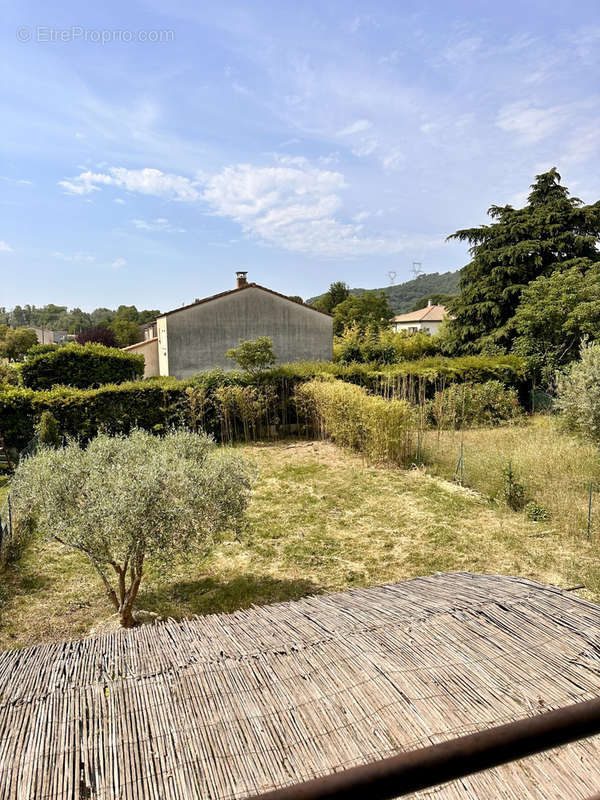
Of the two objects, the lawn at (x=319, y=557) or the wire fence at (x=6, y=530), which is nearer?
the lawn at (x=319, y=557)

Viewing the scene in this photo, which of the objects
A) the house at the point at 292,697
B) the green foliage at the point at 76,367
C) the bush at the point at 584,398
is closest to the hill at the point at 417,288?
the green foliage at the point at 76,367

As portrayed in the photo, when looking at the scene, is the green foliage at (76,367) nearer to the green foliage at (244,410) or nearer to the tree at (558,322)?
the green foliage at (244,410)

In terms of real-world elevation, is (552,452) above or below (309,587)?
above

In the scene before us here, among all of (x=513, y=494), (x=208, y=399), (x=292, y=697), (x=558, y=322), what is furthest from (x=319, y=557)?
(x=558, y=322)

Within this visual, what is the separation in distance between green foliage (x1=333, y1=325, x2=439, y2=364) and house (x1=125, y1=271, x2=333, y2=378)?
6.44 ft

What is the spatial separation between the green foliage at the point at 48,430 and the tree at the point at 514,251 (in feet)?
62.7

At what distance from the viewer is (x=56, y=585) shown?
19.9ft

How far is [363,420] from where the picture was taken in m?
11.2

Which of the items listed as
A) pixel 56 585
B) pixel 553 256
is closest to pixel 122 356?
pixel 56 585

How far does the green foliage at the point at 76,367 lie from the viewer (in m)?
19.0

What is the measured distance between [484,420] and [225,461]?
11541 mm

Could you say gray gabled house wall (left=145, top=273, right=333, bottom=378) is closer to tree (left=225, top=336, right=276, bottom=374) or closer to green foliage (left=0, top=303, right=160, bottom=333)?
tree (left=225, top=336, right=276, bottom=374)

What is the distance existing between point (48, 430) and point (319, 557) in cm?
804

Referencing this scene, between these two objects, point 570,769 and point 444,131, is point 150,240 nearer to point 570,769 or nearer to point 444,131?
point 444,131
